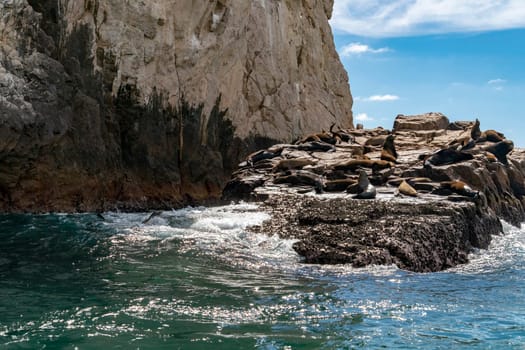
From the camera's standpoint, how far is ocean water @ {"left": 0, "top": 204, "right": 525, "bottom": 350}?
5.34 m

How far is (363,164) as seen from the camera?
52.7 ft

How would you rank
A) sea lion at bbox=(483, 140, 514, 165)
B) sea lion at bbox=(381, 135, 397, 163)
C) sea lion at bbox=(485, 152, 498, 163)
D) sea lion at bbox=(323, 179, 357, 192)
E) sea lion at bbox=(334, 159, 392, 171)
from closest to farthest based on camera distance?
sea lion at bbox=(323, 179, 357, 192)
sea lion at bbox=(334, 159, 392, 171)
sea lion at bbox=(381, 135, 397, 163)
sea lion at bbox=(485, 152, 498, 163)
sea lion at bbox=(483, 140, 514, 165)

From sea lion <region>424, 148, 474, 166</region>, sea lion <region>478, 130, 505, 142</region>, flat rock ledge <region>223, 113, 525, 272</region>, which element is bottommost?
flat rock ledge <region>223, 113, 525, 272</region>

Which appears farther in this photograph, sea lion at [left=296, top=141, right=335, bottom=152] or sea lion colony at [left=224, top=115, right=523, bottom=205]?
sea lion at [left=296, top=141, right=335, bottom=152]

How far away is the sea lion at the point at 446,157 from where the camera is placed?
16094 millimetres

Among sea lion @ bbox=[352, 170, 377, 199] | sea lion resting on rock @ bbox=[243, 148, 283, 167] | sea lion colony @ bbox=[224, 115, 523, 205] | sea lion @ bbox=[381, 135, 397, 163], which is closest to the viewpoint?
sea lion @ bbox=[352, 170, 377, 199]

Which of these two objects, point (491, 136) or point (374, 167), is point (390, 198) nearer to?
point (374, 167)

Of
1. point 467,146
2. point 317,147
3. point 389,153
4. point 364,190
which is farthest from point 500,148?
point 364,190

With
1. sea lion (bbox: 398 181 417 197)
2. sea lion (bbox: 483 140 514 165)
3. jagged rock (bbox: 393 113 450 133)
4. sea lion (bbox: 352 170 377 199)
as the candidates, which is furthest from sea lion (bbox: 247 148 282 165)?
jagged rock (bbox: 393 113 450 133)

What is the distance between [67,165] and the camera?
1538 cm

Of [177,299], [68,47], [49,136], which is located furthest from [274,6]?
[177,299]

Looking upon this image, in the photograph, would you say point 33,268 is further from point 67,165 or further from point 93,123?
point 93,123

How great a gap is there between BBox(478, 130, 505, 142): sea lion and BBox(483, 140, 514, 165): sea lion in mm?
788

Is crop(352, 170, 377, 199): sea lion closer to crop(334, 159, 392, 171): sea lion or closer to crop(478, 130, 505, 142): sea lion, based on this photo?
crop(334, 159, 392, 171): sea lion
